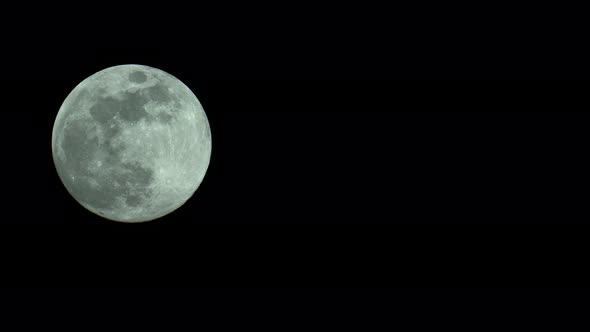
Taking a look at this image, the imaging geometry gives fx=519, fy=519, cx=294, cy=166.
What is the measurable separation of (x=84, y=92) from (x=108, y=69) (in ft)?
1.46

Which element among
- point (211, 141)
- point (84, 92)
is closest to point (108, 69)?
point (84, 92)

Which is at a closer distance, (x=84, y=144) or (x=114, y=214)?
(x=84, y=144)

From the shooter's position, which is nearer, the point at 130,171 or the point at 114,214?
the point at 130,171

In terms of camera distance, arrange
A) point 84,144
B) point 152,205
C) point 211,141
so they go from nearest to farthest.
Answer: point 84,144 → point 152,205 → point 211,141

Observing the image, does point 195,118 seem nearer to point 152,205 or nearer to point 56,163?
point 152,205

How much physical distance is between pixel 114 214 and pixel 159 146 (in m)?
1.08

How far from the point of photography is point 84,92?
591cm

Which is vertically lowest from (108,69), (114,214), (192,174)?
(114,214)

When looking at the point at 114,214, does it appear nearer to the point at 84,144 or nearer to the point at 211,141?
the point at 84,144

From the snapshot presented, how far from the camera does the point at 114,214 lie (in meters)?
6.11

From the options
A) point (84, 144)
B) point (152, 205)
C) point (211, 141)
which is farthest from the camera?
point (211, 141)

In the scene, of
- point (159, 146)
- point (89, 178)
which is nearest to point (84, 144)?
point (89, 178)

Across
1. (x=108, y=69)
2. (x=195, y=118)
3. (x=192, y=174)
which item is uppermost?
(x=108, y=69)

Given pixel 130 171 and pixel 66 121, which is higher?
pixel 66 121
